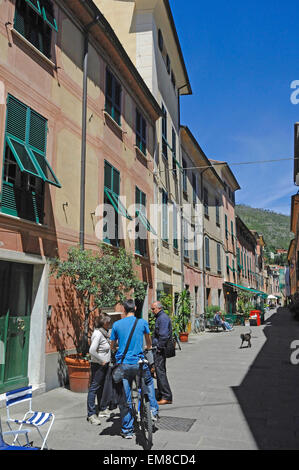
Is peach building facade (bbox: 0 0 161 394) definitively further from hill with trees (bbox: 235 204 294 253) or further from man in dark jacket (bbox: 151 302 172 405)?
hill with trees (bbox: 235 204 294 253)

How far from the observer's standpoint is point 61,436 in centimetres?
518

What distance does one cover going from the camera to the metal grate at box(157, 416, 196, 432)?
18.1 feet

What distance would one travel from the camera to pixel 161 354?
707 cm

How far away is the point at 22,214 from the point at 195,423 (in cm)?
475

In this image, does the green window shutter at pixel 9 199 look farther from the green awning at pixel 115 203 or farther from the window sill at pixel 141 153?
the window sill at pixel 141 153

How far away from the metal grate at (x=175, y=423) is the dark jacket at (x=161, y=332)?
130 cm

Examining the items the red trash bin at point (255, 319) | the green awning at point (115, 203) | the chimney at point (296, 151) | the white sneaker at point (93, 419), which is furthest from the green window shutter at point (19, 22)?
the red trash bin at point (255, 319)

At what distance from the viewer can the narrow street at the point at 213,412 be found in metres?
4.94

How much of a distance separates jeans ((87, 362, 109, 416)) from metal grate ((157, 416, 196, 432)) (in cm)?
101

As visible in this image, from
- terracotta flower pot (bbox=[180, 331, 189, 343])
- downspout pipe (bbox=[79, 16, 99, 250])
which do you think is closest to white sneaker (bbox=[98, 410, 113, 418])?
downspout pipe (bbox=[79, 16, 99, 250])

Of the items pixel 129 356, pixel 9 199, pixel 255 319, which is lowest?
pixel 255 319

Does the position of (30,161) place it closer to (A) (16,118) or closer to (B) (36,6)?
(A) (16,118)

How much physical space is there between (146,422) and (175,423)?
1.11 m

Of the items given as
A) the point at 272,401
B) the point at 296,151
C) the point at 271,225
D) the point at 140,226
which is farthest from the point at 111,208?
the point at 271,225
